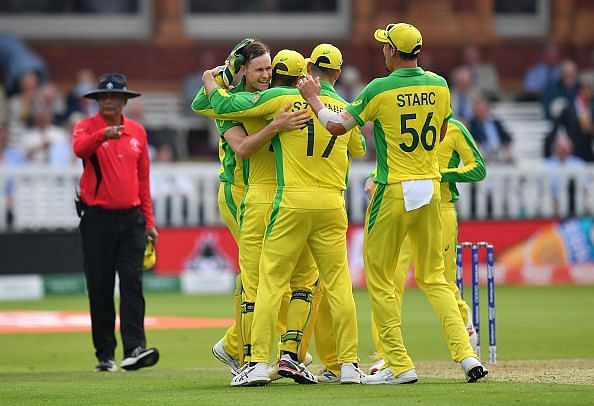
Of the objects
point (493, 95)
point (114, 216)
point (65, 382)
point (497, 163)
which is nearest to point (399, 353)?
point (65, 382)

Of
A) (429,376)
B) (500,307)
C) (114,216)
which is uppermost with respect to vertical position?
(114,216)

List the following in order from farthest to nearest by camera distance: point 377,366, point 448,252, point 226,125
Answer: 1. point 448,252
2. point 377,366
3. point 226,125

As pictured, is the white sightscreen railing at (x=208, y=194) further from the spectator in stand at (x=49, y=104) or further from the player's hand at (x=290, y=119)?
the player's hand at (x=290, y=119)

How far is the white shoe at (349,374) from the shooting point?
10.7m

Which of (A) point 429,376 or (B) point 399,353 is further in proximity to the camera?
(A) point 429,376

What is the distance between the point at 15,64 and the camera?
25922 millimetres

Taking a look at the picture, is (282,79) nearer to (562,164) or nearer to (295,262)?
(295,262)

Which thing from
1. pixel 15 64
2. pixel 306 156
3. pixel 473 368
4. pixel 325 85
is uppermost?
pixel 325 85

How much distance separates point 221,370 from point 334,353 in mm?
1796

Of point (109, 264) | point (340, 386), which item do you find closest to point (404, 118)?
point (340, 386)

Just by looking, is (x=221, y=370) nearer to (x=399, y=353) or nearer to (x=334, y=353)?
(x=334, y=353)

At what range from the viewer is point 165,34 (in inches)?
1092

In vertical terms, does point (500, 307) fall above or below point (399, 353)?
below

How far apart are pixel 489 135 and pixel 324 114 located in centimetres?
1365
